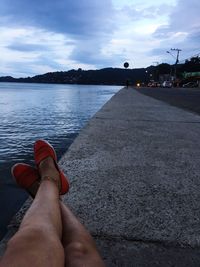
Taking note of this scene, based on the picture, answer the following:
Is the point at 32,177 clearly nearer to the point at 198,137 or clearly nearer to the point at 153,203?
the point at 153,203

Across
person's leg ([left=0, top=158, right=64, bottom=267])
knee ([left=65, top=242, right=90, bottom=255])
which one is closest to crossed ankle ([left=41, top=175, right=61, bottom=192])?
person's leg ([left=0, top=158, right=64, bottom=267])

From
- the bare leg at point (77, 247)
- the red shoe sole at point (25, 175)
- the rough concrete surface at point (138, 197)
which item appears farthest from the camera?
the red shoe sole at point (25, 175)

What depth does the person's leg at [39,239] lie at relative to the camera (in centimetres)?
127

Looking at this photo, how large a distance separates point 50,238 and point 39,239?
6 cm

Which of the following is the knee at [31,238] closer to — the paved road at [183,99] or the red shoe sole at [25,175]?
the red shoe sole at [25,175]

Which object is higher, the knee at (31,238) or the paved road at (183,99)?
the knee at (31,238)

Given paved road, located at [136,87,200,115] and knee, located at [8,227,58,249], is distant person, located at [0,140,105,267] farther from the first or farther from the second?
paved road, located at [136,87,200,115]

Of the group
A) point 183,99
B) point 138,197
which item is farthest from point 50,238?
point 183,99

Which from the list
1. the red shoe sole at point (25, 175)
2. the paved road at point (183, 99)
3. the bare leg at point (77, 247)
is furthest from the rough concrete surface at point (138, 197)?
the paved road at point (183, 99)

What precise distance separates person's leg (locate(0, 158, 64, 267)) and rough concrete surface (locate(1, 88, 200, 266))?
1.47ft

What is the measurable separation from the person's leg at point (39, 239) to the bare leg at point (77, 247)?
0.21 feet

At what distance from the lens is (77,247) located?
1572 millimetres

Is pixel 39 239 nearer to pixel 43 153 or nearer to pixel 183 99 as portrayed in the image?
pixel 43 153

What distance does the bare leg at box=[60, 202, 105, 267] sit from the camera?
147 cm
